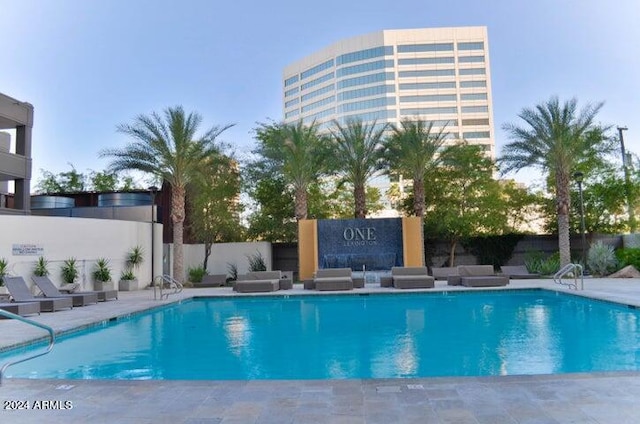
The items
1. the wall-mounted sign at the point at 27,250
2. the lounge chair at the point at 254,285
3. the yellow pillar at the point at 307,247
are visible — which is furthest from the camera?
the yellow pillar at the point at 307,247

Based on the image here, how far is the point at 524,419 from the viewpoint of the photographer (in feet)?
13.4

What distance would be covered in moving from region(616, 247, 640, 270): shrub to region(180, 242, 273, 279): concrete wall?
55.4 ft

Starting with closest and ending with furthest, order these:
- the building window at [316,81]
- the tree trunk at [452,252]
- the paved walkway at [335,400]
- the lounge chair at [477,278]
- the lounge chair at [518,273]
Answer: the paved walkway at [335,400] < the lounge chair at [477,278] < the lounge chair at [518,273] < the tree trunk at [452,252] < the building window at [316,81]

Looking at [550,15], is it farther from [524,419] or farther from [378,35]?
[378,35]

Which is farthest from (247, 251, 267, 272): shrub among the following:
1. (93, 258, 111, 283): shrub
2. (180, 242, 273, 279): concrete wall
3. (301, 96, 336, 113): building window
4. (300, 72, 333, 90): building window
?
(300, 72, 333, 90): building window

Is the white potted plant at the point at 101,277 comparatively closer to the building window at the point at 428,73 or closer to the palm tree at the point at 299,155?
the palm tree at the point at 299,155

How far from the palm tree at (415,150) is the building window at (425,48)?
74034mm

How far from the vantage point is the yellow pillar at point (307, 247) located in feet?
79.4

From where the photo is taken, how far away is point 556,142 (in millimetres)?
22859

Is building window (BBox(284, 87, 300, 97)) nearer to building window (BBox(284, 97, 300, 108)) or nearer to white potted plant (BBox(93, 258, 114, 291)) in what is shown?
building window (BBox(284, 97, 300, 108))

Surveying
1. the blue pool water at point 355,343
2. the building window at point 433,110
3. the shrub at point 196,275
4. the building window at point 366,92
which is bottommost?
the blue pool water at point 355,343

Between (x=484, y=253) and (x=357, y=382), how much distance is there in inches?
926

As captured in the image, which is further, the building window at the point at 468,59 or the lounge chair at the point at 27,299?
the building window at the point at 468,59

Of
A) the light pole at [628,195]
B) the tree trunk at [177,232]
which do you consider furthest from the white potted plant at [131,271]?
the light pole at [628,195]
